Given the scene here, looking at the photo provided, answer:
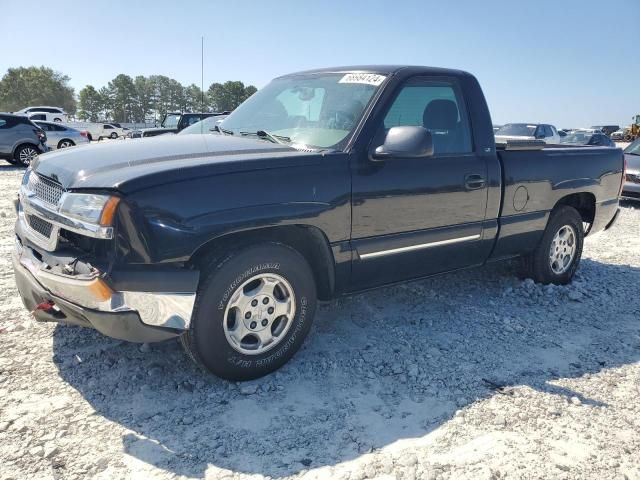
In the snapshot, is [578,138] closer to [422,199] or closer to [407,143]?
[422,199]

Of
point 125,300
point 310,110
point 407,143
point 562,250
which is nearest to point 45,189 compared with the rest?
point 125,300

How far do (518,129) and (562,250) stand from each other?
42.8 ft

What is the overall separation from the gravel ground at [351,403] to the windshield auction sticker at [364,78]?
1.78m

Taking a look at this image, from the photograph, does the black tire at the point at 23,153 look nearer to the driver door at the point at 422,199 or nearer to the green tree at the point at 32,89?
the driver door at the point at 422,199

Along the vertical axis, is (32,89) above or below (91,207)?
above

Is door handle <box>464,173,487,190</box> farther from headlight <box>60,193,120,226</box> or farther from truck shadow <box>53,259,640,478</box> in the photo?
headlight <box>60,193,120,226</box>

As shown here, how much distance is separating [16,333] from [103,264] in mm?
1488

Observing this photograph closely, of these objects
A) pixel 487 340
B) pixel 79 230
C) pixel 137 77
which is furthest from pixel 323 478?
pixel 137 77

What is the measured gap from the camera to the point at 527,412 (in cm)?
283

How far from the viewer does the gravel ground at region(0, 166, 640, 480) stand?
236cm

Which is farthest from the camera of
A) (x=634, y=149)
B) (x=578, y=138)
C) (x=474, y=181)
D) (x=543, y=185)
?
(x=578, y=138)

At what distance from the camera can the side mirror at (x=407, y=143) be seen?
3.04 metres

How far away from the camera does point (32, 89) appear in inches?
3268

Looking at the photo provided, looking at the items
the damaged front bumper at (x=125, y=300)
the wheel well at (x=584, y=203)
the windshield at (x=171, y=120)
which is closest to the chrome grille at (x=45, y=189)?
the damaged front bumper at (x=125, y=300)
